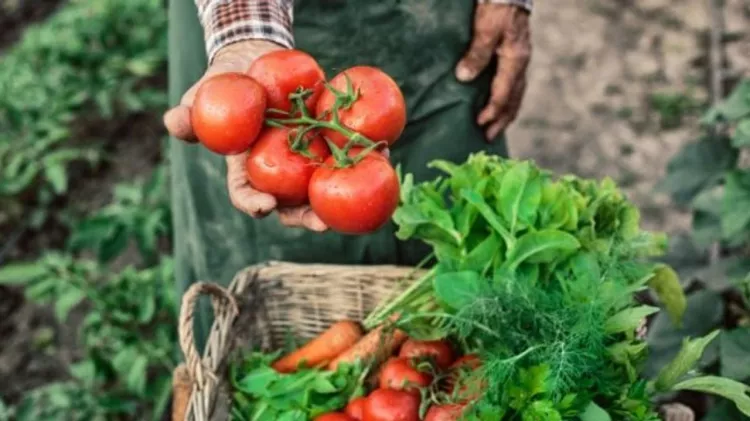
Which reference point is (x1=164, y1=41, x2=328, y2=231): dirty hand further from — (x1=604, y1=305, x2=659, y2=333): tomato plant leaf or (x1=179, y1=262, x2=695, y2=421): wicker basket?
(x1=604, y1=305, x2=659, y2=333): tomato plant leaf

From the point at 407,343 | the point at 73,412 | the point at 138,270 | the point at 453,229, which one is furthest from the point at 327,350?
the point at 138,270

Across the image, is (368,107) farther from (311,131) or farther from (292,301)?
(292,301)

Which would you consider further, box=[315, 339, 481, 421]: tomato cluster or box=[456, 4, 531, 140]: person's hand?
box=[456, 4, 531, 140]: person's hand

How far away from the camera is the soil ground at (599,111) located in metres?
3.55

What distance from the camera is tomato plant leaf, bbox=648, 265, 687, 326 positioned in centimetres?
203

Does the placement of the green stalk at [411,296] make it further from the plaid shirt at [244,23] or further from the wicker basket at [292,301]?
the plaid shirt at [244,23]

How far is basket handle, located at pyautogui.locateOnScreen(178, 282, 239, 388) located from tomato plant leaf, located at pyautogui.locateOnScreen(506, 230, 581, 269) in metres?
0.53

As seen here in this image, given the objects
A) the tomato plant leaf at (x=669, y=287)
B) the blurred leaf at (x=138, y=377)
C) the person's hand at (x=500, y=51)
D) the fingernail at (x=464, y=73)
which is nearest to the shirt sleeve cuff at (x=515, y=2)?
the person's hand at (x=500, y=51)

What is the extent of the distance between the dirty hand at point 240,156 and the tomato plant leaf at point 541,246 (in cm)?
35

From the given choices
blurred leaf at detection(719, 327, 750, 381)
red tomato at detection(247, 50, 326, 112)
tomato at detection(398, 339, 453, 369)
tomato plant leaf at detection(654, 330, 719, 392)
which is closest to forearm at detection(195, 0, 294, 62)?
red tomato at detection(247, 50, 326, 112)

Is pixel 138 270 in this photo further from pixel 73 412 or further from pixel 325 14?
pixel 325 14

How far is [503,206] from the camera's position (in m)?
1.91

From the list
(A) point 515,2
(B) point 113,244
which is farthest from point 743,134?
(B) point 113,244

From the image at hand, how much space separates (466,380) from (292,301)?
0.54 metres
